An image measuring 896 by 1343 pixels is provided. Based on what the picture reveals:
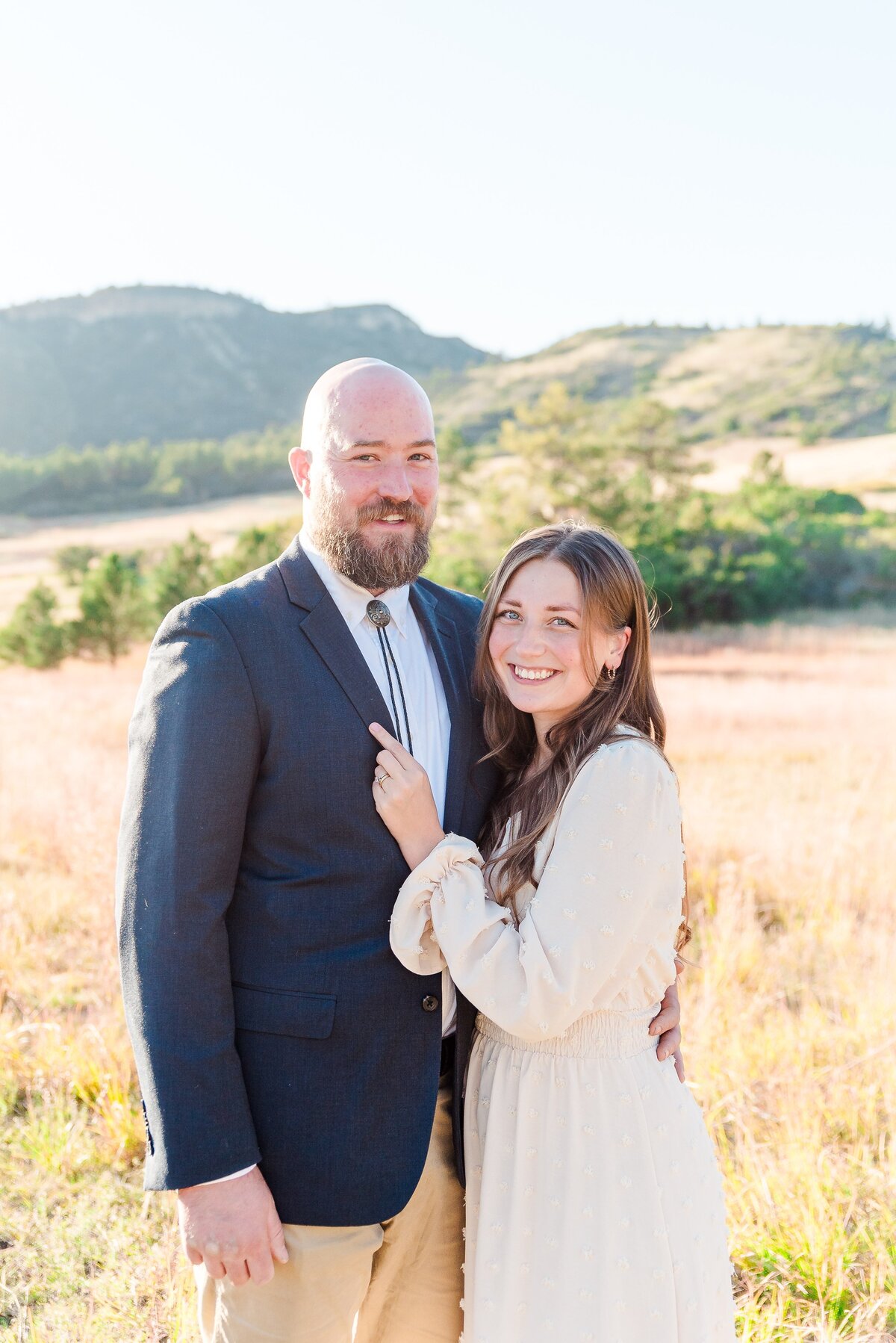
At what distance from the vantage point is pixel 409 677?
2.35 meters

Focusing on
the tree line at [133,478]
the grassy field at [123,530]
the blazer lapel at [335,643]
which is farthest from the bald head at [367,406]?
the tree line at [133,478]

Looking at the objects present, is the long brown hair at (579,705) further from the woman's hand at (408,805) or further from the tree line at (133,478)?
the tree line at (133,478)

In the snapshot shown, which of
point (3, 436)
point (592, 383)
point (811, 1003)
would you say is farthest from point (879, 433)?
point (3, 436)

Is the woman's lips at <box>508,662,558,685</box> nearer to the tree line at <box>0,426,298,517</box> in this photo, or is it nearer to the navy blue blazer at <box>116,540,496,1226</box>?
the navy blue blazer at <box>116,540,496,1226</box>

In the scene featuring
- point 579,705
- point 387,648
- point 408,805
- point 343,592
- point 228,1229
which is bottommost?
point 228,1229

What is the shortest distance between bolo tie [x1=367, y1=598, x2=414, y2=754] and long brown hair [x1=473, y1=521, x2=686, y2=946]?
7.8 inches

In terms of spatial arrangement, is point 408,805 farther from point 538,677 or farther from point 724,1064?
point 724,1064

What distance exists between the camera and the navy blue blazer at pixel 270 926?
1880mm

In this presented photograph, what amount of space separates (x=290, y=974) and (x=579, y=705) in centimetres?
86

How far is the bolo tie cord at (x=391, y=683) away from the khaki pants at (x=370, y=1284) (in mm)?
866

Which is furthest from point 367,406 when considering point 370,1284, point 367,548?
point 370,1284

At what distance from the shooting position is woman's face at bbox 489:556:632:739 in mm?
2154

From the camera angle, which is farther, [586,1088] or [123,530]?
[123,530]

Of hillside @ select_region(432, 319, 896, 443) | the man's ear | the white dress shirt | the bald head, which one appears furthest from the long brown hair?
hillside @ select_region(432, 319, 896, 443)
